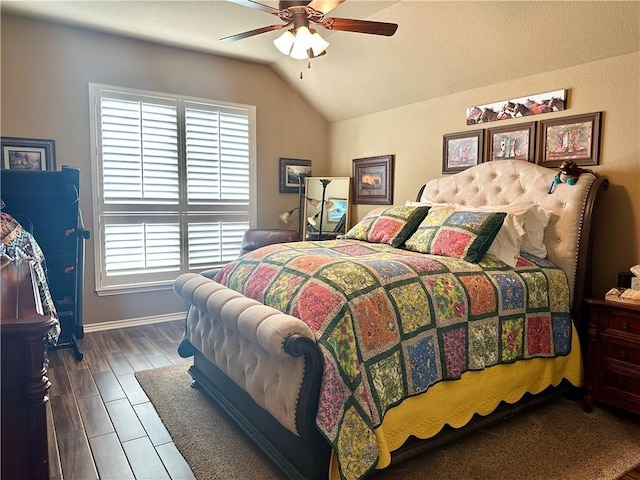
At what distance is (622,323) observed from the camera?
2467 mm

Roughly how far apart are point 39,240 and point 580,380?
3.90 metres

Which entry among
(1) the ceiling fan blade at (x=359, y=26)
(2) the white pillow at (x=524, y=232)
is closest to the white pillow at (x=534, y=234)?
(2) the white pillow at (x=524, y=232)

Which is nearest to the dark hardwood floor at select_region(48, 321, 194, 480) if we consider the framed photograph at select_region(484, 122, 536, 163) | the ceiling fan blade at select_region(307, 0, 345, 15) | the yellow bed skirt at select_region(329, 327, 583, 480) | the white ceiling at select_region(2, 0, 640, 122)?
the yellow bed skirt at select_region(329, 327, 583, 480)

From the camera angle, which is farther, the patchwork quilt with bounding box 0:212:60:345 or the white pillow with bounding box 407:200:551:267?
the white pillow with bounding box 407:200:551:267

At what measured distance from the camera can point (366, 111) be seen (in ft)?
15.9

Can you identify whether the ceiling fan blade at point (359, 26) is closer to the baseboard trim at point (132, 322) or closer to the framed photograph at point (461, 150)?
the framed photograph at point (461, 150)

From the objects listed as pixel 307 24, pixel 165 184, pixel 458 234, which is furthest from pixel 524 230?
pixel 165 184

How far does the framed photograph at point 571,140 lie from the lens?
2.99 metres

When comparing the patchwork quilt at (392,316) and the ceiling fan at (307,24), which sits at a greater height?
the ceiling fan at (307,24)

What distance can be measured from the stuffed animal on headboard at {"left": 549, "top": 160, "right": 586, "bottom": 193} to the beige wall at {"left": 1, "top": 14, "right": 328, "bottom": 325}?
10.1 feet

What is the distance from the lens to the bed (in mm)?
1800

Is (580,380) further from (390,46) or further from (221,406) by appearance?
(390,46)

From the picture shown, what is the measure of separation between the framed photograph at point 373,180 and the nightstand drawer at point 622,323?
8.14ft

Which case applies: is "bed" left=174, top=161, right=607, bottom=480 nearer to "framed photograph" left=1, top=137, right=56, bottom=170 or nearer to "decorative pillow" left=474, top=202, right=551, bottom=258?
"decorative pillow" left=474, top=202, right=551, bottom=258
